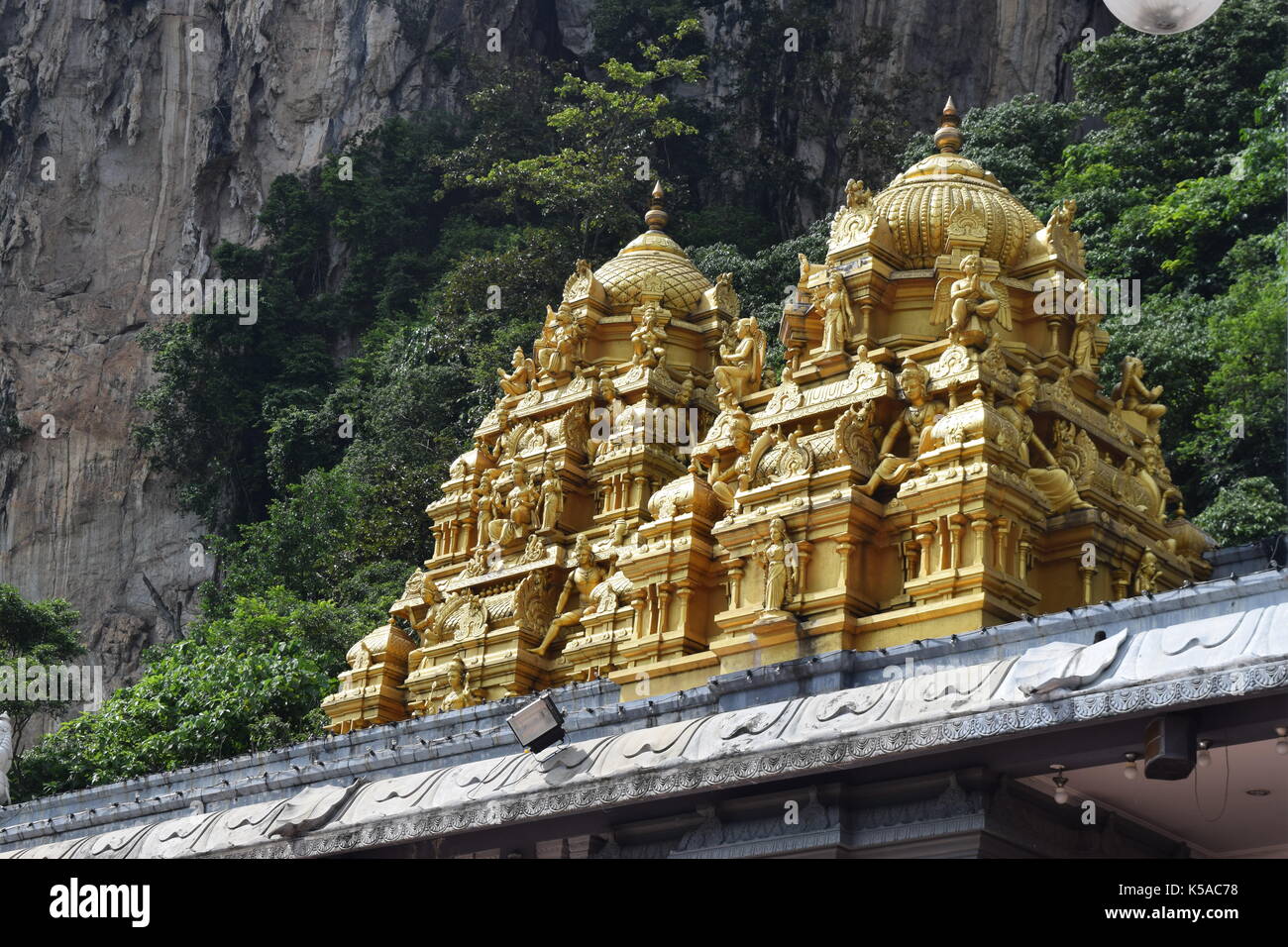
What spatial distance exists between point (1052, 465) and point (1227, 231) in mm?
14052

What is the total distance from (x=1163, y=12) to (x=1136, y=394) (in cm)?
1488

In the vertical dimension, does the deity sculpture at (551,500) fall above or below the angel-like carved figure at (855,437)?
above

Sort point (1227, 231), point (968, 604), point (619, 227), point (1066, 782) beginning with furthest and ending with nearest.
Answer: point (619, 227) < point (1227, 231) < point (968, 604) < point (1066, 782)

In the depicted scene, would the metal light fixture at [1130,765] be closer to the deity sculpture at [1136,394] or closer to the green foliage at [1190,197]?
the deity sculpture at [1136,394]

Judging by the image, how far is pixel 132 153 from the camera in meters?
51.2

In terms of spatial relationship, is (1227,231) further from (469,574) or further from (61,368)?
(61,368)

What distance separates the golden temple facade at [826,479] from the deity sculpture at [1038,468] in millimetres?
38

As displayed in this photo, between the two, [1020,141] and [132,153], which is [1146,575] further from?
[132,153]

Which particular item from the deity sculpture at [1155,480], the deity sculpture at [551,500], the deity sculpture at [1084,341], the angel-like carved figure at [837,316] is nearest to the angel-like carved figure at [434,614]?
the deity sculpture at [551,500]

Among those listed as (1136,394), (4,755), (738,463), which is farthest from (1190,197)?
(4,755)

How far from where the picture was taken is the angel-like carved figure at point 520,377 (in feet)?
94.2

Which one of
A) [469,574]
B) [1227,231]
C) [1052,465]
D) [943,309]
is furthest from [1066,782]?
[1227,231]

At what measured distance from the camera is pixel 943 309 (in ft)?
70.6

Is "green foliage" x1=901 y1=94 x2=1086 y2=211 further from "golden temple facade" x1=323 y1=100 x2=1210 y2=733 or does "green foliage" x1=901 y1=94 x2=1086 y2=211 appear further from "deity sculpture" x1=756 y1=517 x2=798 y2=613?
"deity sculpture" x1=756 y1=517 x2=798 y2=613
